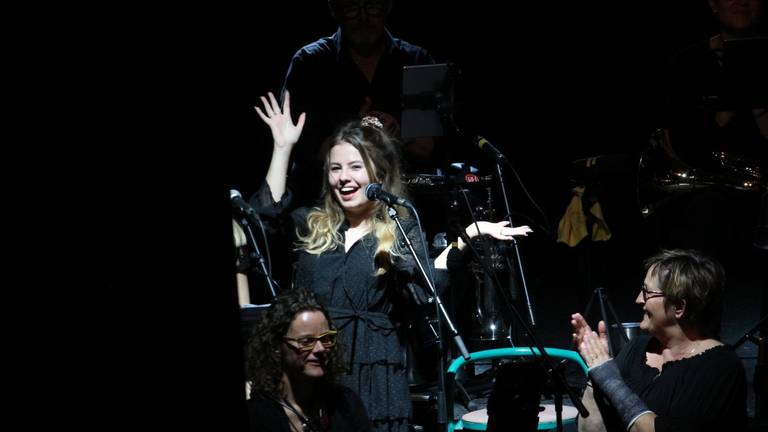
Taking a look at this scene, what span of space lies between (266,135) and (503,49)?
2732 millimetres

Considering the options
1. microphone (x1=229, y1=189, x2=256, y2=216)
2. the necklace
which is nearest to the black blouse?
the necklace

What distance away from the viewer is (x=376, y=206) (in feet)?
Answer: 12.2

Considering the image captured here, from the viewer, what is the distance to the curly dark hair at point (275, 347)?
3039 mm

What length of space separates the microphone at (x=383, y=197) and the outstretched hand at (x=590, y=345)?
79 cm

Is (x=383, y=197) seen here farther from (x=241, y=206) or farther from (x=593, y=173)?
(x=593, y=173)

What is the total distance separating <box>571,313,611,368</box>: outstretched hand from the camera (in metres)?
3.28

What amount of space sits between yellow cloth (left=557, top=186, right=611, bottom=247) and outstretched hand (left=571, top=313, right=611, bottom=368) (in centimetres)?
296

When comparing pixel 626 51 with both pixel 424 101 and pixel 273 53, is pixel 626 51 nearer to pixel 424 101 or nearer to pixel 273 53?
pixel 273 53

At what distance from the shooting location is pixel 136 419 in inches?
32.7

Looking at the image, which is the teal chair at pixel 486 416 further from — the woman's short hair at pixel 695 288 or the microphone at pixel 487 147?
the microphone at pixel 487 147

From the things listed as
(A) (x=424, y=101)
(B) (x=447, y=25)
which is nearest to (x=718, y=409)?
(A) (x=424, y=101)

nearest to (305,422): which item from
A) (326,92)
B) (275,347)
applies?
(275,347)

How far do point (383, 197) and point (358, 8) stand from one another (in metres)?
1.73

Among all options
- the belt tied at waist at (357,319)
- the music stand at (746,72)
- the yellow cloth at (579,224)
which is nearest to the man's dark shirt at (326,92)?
the belt tied at waist at (357,319)
